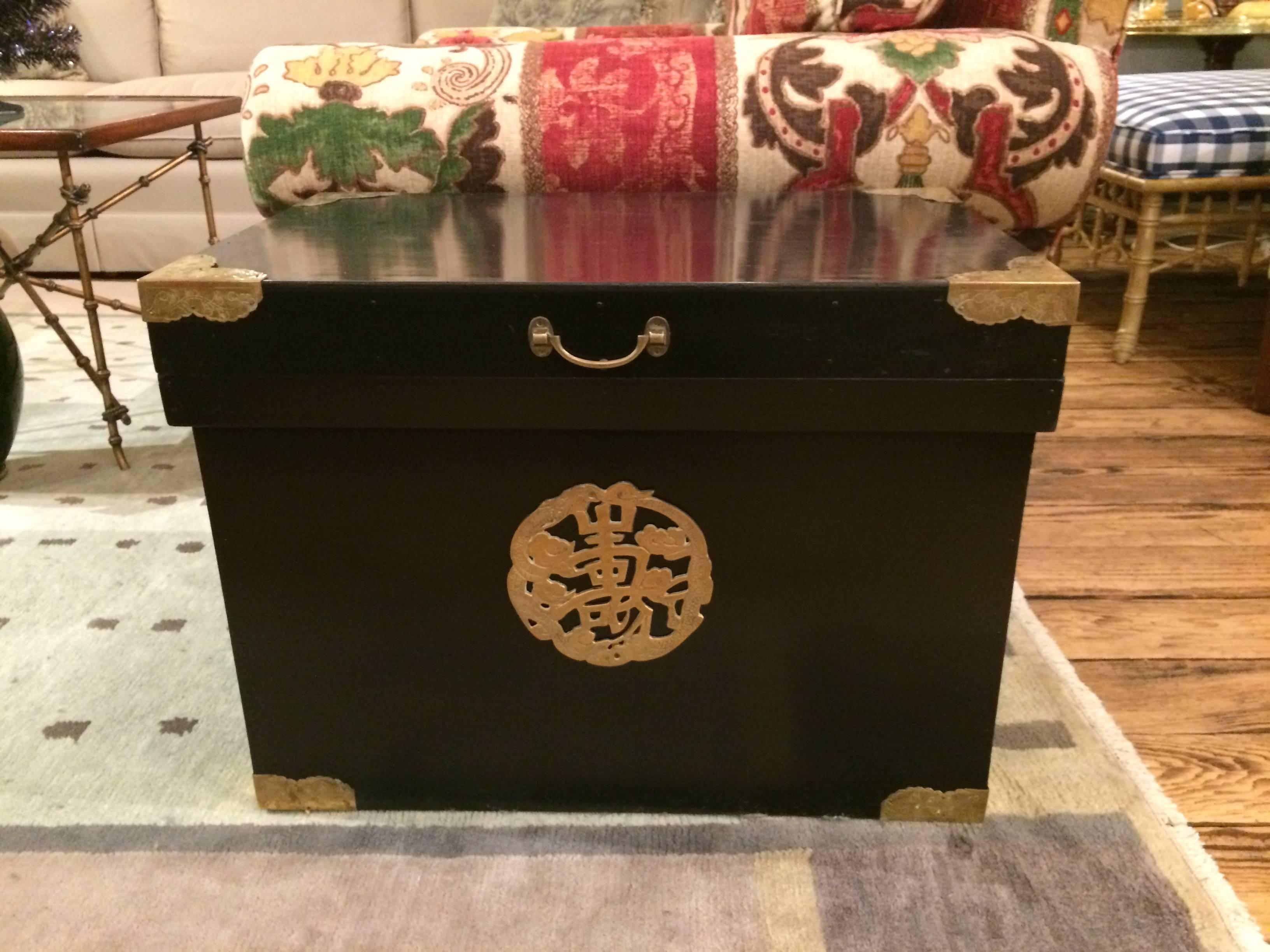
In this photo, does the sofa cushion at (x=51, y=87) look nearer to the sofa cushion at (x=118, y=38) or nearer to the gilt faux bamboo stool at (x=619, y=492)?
the sofa cushion at (x=118, y=38)

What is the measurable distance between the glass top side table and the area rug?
22.4 inches

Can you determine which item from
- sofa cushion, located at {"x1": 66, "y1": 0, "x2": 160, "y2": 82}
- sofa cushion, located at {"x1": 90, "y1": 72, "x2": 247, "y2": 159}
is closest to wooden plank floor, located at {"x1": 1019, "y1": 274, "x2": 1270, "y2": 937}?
sofa cushion, located at {"x1": 90, "y1": 72, "x2": 247, "y2": 159}

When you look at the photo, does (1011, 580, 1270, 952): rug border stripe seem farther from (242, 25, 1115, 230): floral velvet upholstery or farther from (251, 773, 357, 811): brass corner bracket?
(251, 773, 357, 811): brass corner bracket

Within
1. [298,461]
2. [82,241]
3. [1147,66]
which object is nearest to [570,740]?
[298,461]

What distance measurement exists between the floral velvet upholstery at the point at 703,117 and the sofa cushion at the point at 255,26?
7.12 ft

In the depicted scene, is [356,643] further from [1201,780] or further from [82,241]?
[82,241]

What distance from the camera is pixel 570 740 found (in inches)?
30.9

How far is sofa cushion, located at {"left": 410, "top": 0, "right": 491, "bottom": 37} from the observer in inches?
115

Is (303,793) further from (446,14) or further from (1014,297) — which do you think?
(446,14)

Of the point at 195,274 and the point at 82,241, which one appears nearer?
the point at 195,274

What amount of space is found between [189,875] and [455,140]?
64cm

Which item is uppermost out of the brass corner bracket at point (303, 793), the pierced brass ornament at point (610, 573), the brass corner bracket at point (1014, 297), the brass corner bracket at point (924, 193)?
the brass corner bracket at point (924, 193)

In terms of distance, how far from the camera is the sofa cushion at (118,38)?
2.94 metres

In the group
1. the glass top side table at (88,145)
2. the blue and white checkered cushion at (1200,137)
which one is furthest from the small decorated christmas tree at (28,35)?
the blue and white checkered cushion at (1200,137)
